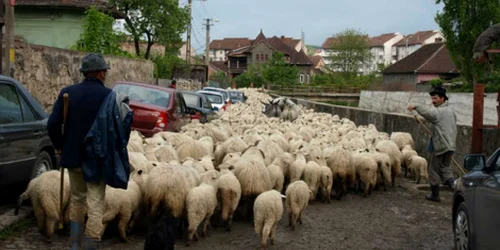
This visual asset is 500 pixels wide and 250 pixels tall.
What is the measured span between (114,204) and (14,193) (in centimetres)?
257

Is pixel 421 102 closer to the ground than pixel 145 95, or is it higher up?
closer to the ground

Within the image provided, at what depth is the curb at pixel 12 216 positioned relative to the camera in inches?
290

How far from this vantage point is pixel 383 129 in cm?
1883

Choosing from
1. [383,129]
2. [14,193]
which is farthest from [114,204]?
[383,129]

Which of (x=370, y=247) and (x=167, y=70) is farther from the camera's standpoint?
(x=167, y=70)

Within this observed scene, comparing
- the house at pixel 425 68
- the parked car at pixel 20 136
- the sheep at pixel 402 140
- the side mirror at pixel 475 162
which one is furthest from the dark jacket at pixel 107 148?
the house at pixel 425 68

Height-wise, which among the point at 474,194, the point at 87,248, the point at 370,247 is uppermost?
the point at 474,194

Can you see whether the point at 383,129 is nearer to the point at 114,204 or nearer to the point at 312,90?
the point at 114,204

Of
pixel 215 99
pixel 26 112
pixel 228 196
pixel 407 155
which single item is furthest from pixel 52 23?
pixel 228 196

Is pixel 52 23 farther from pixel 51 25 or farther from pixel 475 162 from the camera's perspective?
pixel 475 162

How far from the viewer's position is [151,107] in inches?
543

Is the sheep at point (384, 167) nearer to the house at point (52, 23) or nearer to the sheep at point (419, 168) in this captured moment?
the sheep at point (419, 168)

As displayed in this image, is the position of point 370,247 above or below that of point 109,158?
below

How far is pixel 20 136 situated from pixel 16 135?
0.34 ft
